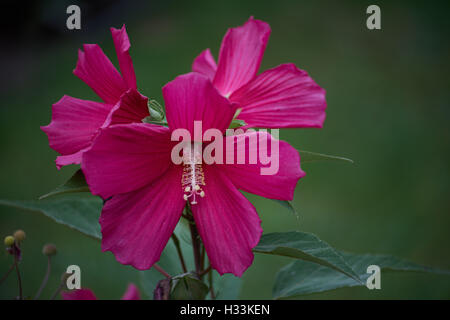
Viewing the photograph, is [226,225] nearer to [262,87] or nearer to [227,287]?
[262,87]

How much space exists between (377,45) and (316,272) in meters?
2.30

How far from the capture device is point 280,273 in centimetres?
80

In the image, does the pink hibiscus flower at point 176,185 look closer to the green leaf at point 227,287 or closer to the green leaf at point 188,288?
the green leaf at point 188,288

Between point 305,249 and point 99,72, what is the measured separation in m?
0.34

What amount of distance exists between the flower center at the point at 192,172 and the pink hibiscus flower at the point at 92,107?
71mm

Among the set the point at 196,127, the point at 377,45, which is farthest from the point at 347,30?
the point at 196,127

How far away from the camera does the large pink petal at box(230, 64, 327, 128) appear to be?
23.0 inches

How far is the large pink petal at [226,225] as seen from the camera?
1.78 feet

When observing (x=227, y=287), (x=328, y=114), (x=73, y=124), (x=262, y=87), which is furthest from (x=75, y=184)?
(x=328, y=114)

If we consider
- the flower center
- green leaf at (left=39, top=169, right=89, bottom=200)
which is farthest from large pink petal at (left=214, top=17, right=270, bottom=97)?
green leaf at (left=39, top=169, right=89, bottom=200)

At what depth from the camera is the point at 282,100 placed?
2.02 ft

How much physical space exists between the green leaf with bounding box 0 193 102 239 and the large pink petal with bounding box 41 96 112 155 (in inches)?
7.1

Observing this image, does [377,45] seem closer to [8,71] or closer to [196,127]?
[8,71]

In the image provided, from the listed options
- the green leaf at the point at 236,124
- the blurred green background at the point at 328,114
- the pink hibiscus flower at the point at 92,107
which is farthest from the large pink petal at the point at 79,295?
the blurred green background at the point at 328,114
